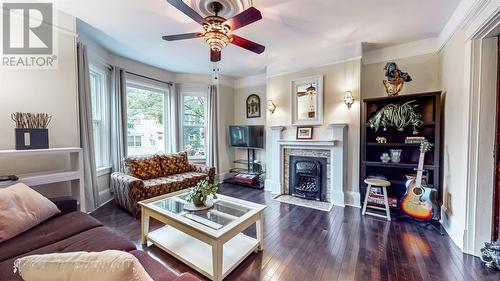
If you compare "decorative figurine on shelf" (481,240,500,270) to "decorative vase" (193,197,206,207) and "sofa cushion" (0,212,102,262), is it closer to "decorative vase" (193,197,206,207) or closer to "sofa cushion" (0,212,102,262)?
"decorative vase" (193,197,206,207)

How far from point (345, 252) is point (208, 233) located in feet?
4.70

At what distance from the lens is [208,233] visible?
1.65 meters

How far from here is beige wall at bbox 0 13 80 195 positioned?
84.5 inches

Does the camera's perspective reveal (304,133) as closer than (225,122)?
Yes

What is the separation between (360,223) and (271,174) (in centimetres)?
197

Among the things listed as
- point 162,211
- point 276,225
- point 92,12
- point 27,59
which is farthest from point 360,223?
point 27,59

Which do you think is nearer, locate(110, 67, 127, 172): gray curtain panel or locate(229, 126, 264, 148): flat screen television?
locate(110, 67, 127, 172): gray curtain panel

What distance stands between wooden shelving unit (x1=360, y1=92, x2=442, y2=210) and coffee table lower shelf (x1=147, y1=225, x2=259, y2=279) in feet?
7.27

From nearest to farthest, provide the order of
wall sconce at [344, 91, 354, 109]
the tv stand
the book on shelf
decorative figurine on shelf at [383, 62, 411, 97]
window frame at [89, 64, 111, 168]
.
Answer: the book on shelf → decorative figurine on shelf at [383, 62, 411, 97] → wall sconce at [344, 91, 354, 109] → window frame at [89, 64, 111, 168] → the tv stand

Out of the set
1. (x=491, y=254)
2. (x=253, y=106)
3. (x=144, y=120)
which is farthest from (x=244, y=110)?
(x=491, y=254)

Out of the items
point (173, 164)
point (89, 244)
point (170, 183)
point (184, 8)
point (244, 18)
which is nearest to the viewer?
point (89, 244)

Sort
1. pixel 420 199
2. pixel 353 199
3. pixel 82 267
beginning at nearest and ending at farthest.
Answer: pixel 82 267
pixel 420 199
pixel 353 199

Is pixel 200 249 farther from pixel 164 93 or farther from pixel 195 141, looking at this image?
pixel 164 93

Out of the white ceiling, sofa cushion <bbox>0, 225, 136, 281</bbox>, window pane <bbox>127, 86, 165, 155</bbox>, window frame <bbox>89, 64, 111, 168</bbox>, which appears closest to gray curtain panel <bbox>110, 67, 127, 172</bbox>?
window frame <bbox>89, 64, 111, 168</bbox>
